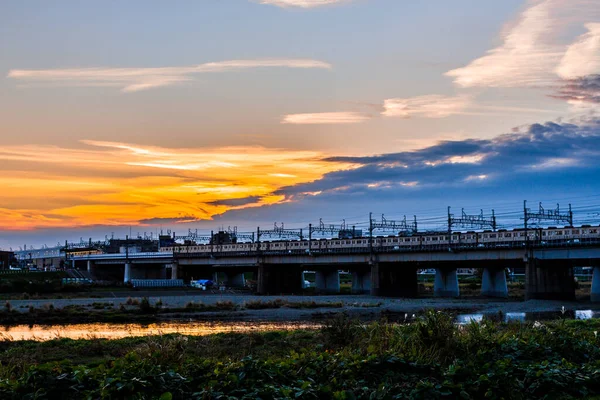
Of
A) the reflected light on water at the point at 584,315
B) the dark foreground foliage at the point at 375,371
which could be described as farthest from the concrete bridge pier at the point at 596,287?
the dark foreground foliage at the point at 375,371

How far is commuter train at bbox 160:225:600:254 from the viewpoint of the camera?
84.2 m

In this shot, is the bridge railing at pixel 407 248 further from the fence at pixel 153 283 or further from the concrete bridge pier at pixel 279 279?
the fence at pixel 153 283

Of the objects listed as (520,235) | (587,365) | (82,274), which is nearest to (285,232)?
(82,274)

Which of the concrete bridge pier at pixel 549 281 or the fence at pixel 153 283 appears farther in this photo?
the fence at pixel 153 283

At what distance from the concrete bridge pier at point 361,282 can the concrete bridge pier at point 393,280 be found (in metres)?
12.3

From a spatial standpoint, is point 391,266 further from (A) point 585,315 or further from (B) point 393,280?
(A) point 585,315

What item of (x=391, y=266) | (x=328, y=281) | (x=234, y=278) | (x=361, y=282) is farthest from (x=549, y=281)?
(x=234, y=278)

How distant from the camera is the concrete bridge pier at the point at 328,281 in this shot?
419 feet

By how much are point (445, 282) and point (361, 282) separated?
17381 mm

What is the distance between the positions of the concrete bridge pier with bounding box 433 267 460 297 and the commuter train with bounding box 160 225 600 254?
8.20 metres

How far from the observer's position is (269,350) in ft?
87.4

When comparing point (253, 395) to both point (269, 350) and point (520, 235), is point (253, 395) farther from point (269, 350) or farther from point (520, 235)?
point (520, 235)

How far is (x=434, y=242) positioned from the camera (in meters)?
102

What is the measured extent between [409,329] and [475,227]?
95.1 metres
